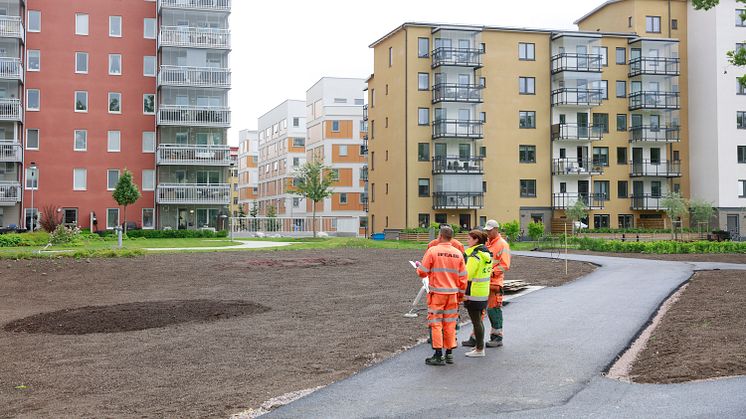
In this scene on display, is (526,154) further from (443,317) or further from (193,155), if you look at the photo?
(443,317)

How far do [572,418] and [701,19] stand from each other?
227 feet

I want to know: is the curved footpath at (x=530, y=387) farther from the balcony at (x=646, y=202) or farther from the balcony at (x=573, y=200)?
the balcony at (x=646, y=202)

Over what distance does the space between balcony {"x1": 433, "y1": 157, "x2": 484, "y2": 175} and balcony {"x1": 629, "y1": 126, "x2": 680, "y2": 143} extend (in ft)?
52.1

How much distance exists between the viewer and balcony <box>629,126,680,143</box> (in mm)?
65125

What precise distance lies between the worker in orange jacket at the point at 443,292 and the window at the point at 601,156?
59.1 m

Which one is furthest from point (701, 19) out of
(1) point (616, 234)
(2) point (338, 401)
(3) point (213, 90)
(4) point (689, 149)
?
(2) point (338, 401)

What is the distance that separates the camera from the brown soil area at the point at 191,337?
8336 millimetres

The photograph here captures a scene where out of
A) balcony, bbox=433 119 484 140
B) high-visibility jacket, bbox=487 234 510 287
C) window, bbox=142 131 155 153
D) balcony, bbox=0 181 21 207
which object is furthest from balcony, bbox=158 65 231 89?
high-visibility jacket, bbox=487 234 510 287

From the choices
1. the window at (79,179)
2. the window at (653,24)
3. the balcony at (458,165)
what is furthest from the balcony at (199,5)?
the window at (653,24)

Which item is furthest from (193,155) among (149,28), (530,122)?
(530,122)

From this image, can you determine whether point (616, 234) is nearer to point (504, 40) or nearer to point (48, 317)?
point (504, 40)

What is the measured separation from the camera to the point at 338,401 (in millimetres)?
7727

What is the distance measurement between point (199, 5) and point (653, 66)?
4112 centimetres

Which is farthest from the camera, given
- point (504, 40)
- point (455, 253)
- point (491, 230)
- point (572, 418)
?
point (504, 40)
